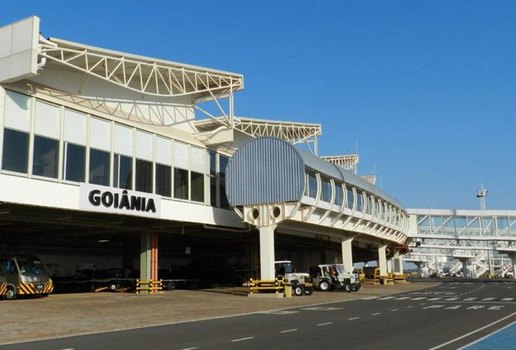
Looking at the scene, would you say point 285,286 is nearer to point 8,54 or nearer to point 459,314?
point 459,314

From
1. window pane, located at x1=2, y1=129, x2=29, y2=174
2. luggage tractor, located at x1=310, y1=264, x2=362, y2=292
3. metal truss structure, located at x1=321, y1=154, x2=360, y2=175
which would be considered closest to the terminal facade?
window pane, located at x1=2, y1=129, x2=29, y2=174

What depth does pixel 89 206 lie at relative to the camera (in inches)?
1131

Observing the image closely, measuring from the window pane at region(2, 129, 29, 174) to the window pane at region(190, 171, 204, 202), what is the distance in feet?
43.3

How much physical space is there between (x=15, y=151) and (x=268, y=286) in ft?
56.9

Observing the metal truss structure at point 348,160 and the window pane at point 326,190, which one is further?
the metal truss structure at point 348,160

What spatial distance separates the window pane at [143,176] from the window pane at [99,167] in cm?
243

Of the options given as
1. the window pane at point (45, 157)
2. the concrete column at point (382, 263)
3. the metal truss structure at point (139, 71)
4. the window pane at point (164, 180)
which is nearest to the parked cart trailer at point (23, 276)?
the window pane at point (45, 157)

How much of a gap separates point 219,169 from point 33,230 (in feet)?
46.8

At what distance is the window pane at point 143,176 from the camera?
32594 millimetres

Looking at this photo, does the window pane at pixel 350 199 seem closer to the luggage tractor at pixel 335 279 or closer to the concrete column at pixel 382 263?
the luggage tractor at pixel 335 279

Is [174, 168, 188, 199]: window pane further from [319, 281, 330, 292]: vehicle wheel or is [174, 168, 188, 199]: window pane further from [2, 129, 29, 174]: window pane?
[319, 281, 330, 292]: vehicle wheel

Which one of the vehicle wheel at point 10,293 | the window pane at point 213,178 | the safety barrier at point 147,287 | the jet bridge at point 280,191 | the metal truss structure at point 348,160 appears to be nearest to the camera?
the vehicle wheel at point 10,293

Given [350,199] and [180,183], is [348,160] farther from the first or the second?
[180,183]

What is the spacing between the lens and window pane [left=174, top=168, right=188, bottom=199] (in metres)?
35.7
